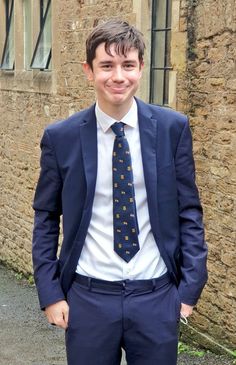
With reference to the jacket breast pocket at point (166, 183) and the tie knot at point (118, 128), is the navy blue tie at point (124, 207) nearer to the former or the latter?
the tie knot at point (118, 128)

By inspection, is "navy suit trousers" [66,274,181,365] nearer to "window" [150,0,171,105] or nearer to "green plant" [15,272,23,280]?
"window" [150,0,171,105]

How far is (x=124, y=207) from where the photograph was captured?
259cm

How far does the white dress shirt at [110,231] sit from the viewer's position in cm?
264

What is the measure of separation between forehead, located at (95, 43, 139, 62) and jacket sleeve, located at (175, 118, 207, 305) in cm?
37

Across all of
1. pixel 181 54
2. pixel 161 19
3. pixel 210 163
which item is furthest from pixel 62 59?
pixel 210 163

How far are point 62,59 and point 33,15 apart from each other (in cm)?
138

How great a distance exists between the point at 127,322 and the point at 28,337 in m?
4.04

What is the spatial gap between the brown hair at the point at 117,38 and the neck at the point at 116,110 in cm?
20

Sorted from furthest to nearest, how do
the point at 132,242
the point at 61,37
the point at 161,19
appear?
the point at 61,37 → the point at 161,19 → the point at 132,242

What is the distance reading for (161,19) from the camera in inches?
238

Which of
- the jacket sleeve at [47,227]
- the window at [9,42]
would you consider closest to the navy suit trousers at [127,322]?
the jacket sleeve at [47,227]

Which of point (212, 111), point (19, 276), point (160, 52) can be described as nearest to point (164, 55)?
point (160, 52)

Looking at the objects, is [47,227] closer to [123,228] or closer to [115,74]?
[123,228]

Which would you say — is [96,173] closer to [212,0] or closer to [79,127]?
[79,127]
